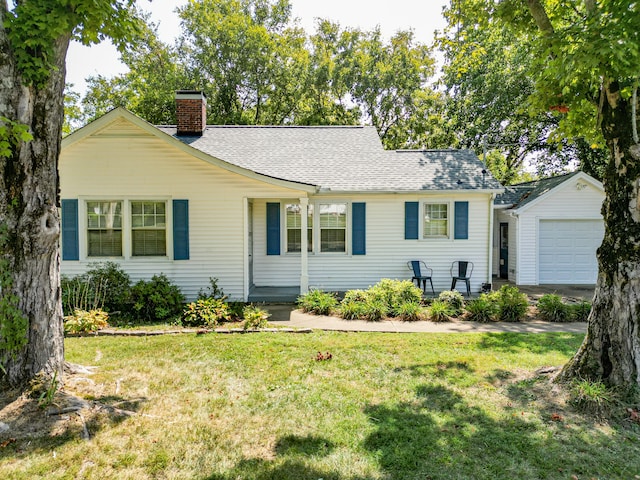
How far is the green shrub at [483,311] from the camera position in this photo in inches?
309

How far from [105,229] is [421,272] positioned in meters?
8.20

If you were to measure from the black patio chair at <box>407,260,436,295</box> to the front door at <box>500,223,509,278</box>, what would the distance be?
14.6ft

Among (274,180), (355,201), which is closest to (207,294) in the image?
(274,180)

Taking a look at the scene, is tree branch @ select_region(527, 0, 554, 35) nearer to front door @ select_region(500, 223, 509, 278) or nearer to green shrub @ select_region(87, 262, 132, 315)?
green shrub @ select_region(87, 262, 132, 315)

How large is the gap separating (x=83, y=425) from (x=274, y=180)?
6.32 meters

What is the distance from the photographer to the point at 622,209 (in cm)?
402

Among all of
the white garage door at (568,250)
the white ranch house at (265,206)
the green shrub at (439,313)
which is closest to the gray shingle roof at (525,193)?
the white ranch house at (265,206)

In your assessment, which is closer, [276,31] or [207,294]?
[207,294]

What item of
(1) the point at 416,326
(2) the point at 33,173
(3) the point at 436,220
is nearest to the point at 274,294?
(1) the point at 416,326

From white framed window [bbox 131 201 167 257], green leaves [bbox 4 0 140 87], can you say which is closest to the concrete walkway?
white framed window [bbox 131 201 167 257]

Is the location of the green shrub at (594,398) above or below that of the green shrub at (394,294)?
below

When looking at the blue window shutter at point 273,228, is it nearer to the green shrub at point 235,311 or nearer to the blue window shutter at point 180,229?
the blue window shutter at point 180,229

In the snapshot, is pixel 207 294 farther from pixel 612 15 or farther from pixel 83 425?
pixel 612 15

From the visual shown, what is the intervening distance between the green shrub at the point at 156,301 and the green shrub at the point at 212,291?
73 cm
